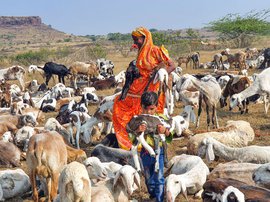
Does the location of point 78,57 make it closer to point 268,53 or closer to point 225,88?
point 268,53

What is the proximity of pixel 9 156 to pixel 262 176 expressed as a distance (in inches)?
200

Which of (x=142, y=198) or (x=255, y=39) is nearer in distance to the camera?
(x=142, y=198)

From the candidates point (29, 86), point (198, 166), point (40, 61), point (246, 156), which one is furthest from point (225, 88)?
point (40, 61)

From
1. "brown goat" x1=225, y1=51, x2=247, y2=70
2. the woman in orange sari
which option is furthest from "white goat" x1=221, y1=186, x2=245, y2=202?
"brown goat" x1=225, y1=51, x2=247, y2=70

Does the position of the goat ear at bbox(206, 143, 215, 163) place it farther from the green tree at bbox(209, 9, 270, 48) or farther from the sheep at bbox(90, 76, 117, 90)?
the green tree at bbox(209, 9, 270, 48)

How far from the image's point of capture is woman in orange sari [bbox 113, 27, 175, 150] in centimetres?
773

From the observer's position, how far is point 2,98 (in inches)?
610

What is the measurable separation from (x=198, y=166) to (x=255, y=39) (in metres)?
39.2

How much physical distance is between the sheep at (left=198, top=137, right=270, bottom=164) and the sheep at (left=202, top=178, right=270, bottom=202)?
7.02ft

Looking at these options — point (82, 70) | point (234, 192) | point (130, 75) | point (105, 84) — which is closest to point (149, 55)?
point (130, 75)

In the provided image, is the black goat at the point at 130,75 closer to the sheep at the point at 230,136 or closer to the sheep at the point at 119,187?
the sheep at the point at 230,136

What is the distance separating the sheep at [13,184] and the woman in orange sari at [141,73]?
1835 millimetres

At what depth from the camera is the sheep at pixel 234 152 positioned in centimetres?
723

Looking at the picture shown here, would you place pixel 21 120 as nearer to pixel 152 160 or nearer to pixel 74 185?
pixel 152 160
